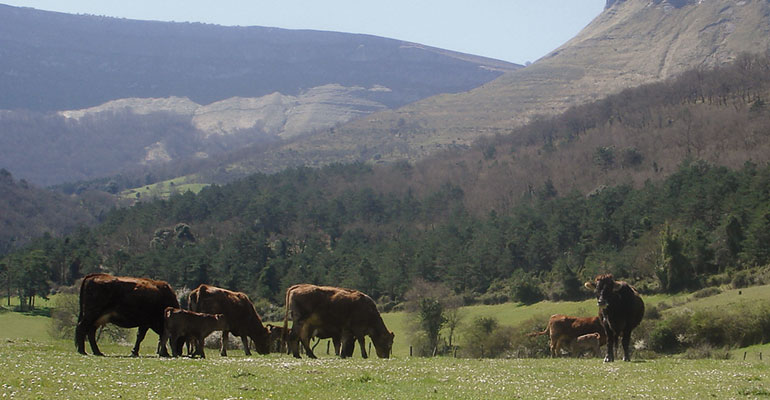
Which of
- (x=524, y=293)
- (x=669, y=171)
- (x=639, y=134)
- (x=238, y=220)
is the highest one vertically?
(x=639, y=134)

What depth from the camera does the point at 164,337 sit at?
22.6 m

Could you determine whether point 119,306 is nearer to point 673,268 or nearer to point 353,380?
point 353,380

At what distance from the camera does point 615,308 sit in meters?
24.2

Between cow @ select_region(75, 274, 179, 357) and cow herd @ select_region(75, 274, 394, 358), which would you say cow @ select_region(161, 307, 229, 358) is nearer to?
cow herd @ select_region(75, 274, 394, 358)

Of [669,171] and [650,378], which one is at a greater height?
[669,171]

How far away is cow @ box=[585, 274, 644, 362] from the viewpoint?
23969mm

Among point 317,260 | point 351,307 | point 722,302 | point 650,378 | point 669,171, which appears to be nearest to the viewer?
point 650,378

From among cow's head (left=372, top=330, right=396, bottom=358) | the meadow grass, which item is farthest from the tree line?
the meadow grass

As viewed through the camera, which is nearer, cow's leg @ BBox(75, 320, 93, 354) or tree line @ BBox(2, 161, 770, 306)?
cow's leg @ BBox(75, 320, 93, 354)

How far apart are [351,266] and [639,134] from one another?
328ft

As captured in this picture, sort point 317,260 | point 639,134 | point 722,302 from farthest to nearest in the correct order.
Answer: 1. point 639,134
2. point 317,260
3. point 722,302

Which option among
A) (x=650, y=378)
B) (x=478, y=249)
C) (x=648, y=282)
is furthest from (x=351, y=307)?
(x=478, y=249)

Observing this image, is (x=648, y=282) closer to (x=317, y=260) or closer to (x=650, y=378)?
(x=317, y=260)

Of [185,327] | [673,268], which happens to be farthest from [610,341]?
[673,268]
